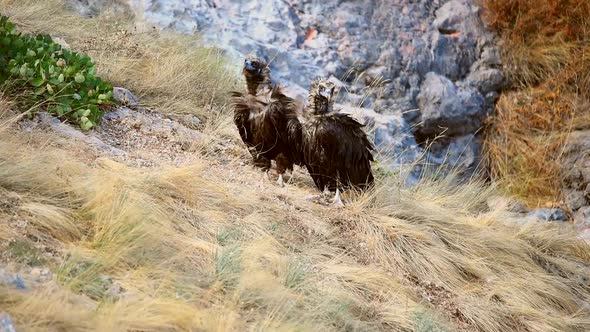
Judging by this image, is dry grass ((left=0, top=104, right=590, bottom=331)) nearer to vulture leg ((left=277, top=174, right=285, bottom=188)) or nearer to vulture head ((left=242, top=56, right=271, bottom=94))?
vulture leg ((left=277, top=174, right=285, bottom=188))

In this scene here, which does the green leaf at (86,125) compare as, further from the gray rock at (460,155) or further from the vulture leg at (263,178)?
the gray rock at (460,155)

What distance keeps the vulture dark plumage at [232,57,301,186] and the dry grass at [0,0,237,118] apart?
940 millimetres

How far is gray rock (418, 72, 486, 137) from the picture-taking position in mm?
7391

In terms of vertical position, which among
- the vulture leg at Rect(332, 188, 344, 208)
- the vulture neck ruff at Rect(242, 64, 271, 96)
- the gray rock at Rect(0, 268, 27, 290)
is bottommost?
the vulture leg at Rect(332, 188, 344, 208)

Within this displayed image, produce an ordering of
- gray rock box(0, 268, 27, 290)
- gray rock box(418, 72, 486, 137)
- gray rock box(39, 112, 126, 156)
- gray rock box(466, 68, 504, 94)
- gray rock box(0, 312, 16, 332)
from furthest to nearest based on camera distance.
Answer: gray rock box(466, 68, 504, 94)
gray rock box(418, 72, 486, 137)
gray rock box(39, 112, 126, 156)
gray rock box(0, 268, 27, 290)
gray rock box(0, 312, 16, 332)

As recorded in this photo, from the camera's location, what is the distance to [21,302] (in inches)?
119

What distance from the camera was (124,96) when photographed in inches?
231

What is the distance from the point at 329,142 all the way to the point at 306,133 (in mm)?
146

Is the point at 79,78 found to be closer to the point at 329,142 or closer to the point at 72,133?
the point at 72,133

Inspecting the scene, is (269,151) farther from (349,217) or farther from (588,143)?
(588,143)

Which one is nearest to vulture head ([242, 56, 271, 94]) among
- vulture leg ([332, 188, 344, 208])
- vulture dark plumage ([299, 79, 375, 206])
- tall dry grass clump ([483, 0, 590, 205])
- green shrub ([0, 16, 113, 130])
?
vulture dark plumage ([299, 79, 375, 206])

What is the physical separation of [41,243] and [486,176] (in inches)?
189

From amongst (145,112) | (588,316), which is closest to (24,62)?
(145,112)

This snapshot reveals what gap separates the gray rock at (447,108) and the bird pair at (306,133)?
7.02ft
